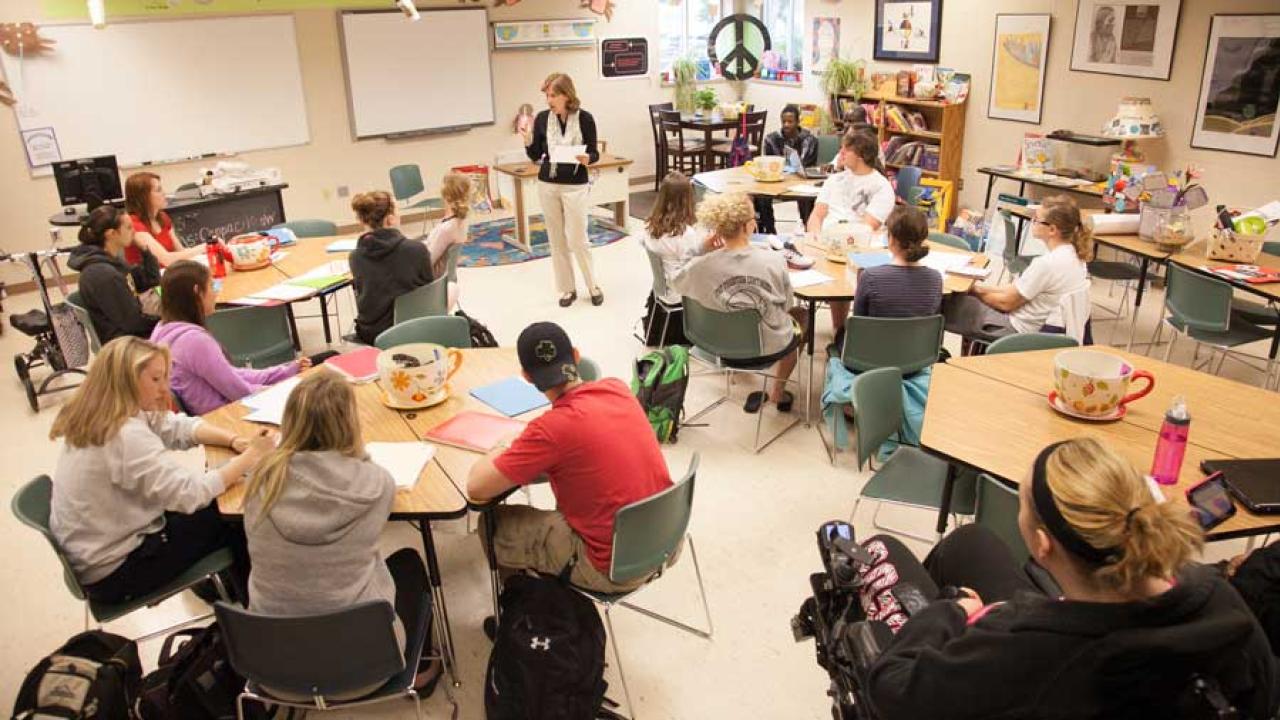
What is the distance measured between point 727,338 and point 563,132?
2.77 meters

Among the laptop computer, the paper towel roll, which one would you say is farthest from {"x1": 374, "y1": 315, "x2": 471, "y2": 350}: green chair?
the paper towel roll

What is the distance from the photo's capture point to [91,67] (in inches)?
270

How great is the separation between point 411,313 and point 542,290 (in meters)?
2.51

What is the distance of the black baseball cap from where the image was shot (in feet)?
8.28

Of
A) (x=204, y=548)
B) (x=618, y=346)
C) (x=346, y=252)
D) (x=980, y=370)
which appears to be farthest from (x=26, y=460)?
(x=980, y=370)

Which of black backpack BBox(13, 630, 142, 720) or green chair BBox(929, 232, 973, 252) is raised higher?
green chair BBox(929, 232, 973, 252)

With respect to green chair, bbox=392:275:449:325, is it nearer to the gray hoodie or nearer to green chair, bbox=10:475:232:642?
green chair, bbox=10:475:232:642

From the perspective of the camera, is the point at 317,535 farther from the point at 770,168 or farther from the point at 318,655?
the point at 770,168

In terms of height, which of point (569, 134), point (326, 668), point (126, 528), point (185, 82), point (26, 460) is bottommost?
point (26, 460)

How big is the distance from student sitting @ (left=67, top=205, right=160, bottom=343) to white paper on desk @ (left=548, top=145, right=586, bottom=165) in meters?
2.68

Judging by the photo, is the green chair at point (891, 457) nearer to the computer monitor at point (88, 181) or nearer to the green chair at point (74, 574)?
the green chair at point (74, 574)

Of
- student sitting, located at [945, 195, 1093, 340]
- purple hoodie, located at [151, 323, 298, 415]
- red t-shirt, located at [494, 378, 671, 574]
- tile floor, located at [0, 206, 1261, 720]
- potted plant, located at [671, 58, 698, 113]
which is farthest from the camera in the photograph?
potted plant, located at [671, 58, 698, 113]

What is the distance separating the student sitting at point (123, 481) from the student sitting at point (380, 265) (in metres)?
1.67

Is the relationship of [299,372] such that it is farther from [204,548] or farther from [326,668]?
[326,668]
